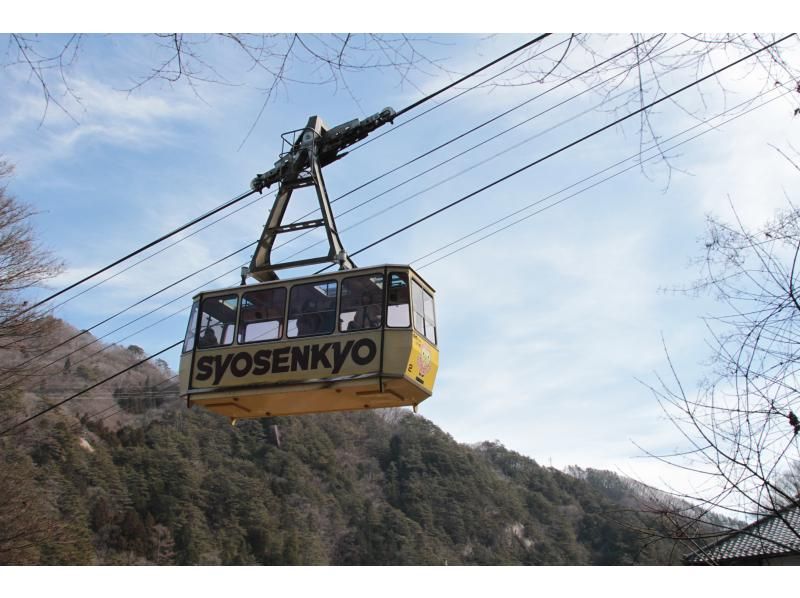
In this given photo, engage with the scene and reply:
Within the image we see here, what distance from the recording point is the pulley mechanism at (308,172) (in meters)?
12.9

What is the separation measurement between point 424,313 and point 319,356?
1784 mm

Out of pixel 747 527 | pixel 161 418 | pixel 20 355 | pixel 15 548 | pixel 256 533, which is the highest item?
pixel 161 418

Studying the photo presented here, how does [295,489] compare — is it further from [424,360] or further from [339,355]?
[339,355]

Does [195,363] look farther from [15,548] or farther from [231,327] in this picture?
[15,548]

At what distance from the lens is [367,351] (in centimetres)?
1112

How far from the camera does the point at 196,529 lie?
3278 inches

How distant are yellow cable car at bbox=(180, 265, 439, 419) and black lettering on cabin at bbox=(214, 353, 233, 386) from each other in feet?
0.05

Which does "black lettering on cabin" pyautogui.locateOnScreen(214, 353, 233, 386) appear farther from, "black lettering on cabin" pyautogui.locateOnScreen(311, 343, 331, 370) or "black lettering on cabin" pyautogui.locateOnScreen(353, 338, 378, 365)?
"black lettering on cabin" pyautogui.locateOnScreen(353, 338, 378, 365)

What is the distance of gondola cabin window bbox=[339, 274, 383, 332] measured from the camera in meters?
11.4

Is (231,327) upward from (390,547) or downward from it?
downward

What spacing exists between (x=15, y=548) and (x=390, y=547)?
253 feet

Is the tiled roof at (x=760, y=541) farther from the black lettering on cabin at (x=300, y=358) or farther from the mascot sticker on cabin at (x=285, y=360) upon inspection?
the black lettering on cabin at (x=300, y=358)

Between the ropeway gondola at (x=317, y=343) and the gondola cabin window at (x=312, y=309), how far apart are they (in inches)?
0.6

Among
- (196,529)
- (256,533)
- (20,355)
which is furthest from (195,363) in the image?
(256,533)
